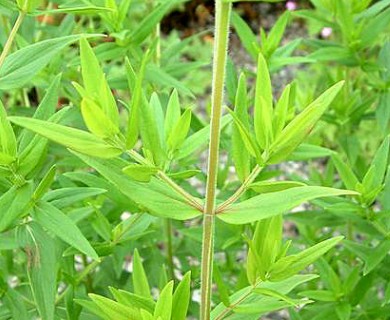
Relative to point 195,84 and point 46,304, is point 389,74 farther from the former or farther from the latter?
point 195,84

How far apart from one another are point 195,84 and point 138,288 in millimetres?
2607

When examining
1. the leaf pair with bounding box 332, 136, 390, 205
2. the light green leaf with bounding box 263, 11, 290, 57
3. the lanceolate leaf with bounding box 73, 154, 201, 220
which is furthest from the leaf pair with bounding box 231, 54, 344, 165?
the light green leaf with bounding box 263, 11, 290, 57

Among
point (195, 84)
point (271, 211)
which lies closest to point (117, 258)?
point (271, 211)

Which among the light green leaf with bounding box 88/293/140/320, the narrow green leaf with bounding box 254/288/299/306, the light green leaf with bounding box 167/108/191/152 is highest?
the light green leaf with bounding box 167/108/191/152

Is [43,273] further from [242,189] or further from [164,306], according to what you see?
[242,189]

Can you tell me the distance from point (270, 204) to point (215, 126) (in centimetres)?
12

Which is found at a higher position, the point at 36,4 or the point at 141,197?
the point at 36,4

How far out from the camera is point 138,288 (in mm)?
1090

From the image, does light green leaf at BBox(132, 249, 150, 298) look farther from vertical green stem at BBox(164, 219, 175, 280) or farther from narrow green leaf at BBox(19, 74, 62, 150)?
vertical green stem at BBox(164, 219, 175, 280)

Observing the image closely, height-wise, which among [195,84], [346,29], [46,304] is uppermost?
[346,29]

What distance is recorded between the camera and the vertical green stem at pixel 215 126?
0.78 m

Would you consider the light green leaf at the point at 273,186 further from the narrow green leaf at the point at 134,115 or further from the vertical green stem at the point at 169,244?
the vertical green stem at the point at 169,244

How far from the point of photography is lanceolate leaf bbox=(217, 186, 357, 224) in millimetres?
860

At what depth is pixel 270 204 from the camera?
2.92 feet
